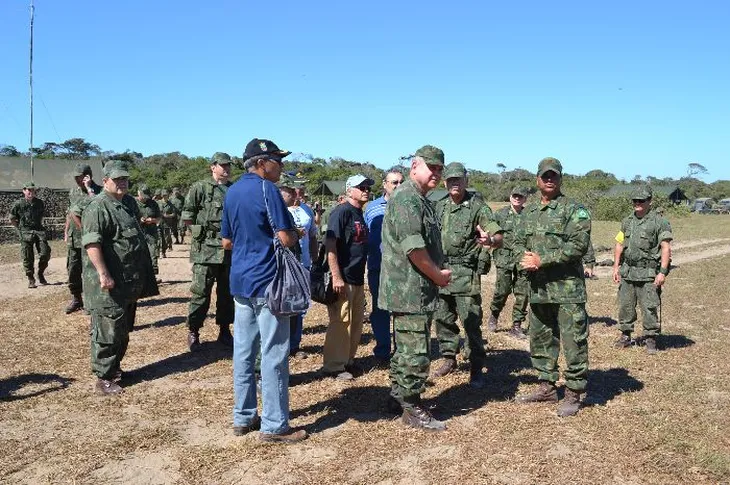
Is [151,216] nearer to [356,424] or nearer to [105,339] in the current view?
[105,339]

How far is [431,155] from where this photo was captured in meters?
4.32

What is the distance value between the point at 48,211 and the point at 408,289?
24.5 metres

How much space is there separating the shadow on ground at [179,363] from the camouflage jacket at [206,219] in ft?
3.60

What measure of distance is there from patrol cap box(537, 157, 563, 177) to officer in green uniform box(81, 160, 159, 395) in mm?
3848

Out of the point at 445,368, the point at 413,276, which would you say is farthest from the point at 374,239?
the point at 413,276

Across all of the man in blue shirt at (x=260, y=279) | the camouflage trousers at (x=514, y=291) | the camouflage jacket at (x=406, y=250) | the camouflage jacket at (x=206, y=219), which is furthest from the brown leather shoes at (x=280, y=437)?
the camouflage trousers at (x=514, y=291)

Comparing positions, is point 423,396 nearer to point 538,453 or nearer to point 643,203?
point 538,453

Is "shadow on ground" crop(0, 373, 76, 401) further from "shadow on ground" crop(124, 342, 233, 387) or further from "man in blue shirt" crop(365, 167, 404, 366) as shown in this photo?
"man in blue shirt" crop(365, 167, 404, 366)

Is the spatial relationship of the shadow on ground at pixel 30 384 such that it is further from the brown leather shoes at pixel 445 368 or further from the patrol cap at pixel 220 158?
the brown leather shoes at pixel 445 368

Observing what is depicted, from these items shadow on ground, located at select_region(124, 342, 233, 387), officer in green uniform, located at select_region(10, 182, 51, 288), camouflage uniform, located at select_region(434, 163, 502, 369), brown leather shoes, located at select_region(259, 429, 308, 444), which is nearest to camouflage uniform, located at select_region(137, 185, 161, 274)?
officer in green uniform, located at select_region(10, 182, 51, 288)

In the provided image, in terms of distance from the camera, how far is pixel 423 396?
5293 mm

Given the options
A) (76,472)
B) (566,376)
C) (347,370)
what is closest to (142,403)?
(76,472)

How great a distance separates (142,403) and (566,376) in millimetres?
3734

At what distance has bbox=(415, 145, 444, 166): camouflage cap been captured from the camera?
4316 millimetres
